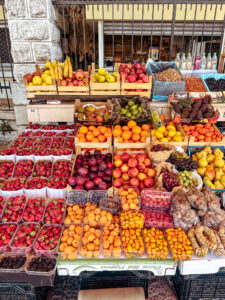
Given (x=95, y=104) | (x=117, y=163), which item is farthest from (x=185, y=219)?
(x=95, y=104)

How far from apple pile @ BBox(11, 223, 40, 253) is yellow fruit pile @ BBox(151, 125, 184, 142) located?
1963 mm

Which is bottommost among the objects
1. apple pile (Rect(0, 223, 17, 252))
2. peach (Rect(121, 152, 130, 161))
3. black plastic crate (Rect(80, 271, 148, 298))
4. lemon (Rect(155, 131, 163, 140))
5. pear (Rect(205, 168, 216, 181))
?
black plastic crate (Rect(80, 271, 148, 298))

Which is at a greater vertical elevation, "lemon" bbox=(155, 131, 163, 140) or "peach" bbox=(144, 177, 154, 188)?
"lemon" bbox=(155, 131, 163, 140)

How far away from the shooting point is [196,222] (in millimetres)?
2457

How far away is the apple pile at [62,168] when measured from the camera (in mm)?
3137

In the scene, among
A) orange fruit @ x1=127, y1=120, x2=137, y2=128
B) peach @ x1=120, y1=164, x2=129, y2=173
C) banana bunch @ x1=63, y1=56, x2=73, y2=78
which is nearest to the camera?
peach @ x1=120, y1=164, x2=129, y2=173

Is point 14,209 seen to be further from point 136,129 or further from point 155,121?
point 155,121

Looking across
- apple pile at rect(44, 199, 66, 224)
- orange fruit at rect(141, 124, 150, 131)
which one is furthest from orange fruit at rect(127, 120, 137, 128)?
apple pile at rect(44, 199, 66, 224)

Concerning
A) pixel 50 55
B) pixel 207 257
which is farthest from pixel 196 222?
pixel 50 55

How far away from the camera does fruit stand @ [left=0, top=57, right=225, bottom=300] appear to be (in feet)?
7.43

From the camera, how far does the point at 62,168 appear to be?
10.6 ft

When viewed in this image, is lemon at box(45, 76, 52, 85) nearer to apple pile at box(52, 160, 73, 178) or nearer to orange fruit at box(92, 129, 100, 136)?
orange fruit at box(92, 129, 100, 136)

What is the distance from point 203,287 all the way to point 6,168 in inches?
110

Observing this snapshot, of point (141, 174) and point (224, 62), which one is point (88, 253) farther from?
point (224, 62)
